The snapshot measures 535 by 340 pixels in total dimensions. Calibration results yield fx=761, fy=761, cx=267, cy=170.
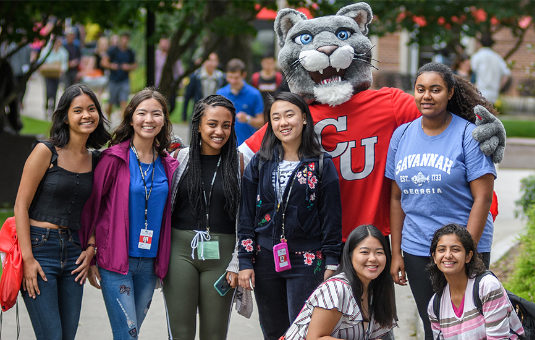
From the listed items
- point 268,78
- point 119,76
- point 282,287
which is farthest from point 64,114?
point 119,76

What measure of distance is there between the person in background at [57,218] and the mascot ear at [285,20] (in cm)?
137

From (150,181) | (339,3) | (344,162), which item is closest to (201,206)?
(150,181)

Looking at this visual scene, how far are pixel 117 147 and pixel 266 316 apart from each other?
1.24 m

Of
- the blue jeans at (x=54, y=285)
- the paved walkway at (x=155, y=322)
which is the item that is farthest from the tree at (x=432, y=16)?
the blue jeans at (x=54, y=285)

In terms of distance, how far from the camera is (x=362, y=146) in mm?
4496

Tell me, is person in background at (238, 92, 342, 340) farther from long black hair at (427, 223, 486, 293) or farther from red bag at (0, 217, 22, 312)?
red bag at (0, 217, 22, 312)

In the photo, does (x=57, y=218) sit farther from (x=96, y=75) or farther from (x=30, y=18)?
(x=96, y=75)

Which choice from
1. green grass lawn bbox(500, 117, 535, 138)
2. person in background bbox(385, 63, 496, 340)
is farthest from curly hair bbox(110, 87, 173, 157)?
green grass lawn bbox(500, 117, 535, 138)

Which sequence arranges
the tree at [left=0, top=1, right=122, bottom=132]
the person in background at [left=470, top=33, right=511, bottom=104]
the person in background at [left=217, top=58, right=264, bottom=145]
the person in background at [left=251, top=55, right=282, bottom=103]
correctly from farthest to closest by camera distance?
the person in background at [left=470, top=33, right=511, bottom=104] → the person in background at [left=251, top=55, right=282, bottom=103] → the tree at [left=0, top=1, right=122, bottom=132] → the person in background at [left=217, top=58, right=264, bottom=145]

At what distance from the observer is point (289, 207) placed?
13.2 ft

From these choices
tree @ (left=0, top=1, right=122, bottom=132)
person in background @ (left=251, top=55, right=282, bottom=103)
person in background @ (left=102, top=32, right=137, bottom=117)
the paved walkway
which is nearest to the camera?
the paved walkway

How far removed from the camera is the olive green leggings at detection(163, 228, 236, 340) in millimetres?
4148

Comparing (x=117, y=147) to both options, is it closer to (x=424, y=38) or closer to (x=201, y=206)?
(x=201, y=206)

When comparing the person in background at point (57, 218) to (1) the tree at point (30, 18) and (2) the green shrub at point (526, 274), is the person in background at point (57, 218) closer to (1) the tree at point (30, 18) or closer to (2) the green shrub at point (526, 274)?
(2) the green shrub at point (526, 274)
